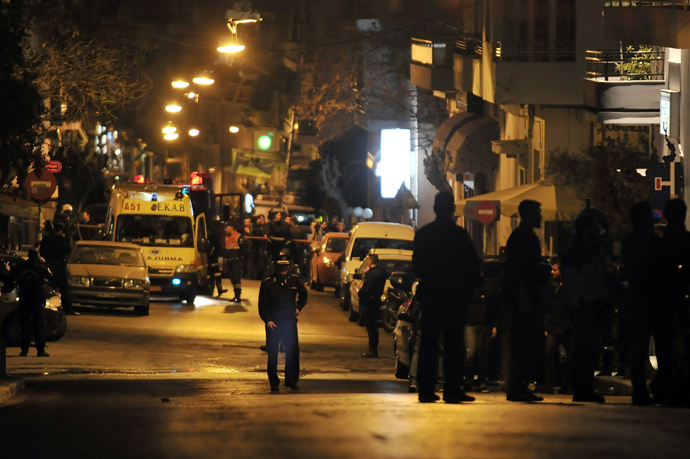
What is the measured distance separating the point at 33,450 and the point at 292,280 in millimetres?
6517

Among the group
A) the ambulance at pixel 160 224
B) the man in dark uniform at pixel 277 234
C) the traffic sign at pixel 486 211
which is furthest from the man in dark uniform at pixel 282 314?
the man in dark uniform at pixel 277 234

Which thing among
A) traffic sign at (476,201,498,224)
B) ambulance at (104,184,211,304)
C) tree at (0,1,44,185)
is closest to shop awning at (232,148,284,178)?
ambulance at (104,184,211,304)

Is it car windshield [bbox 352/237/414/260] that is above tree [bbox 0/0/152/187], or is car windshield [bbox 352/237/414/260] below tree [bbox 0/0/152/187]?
below

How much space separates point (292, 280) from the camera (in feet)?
47.2

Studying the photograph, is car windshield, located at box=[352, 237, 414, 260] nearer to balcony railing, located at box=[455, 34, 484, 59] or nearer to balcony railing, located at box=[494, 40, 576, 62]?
balcony railing, located at box=[494, 40, 576, 62]

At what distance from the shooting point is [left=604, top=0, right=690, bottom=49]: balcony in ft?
60.0

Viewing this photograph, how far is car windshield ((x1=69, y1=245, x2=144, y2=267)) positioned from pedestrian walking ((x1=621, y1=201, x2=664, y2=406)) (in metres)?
16.7

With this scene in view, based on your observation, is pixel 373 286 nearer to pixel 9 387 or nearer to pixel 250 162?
pixel 9 387

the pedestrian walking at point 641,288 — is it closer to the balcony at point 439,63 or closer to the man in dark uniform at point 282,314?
the man in dark uniform at point 282,314

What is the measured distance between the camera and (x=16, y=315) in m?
18.5

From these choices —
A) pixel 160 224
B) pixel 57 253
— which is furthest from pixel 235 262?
pixel 57 253

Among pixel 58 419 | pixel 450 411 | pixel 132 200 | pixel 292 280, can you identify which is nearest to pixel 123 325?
A: pixel 132 200

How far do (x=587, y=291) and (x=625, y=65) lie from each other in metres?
18.2

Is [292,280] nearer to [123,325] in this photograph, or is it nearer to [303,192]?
[123,325]
